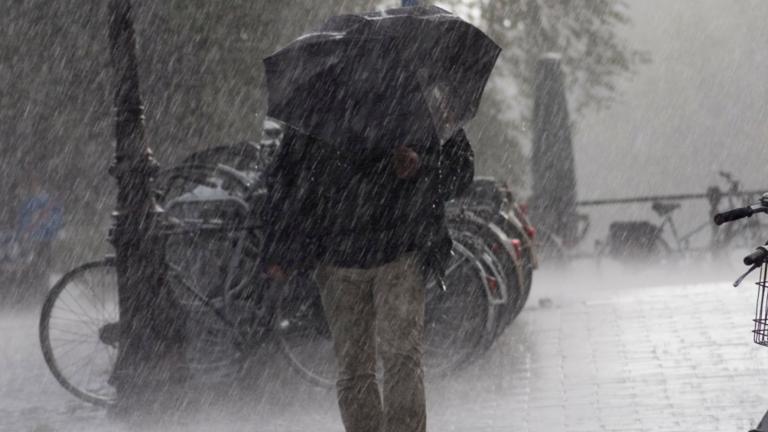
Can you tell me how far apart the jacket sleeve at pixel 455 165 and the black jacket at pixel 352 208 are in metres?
0.01

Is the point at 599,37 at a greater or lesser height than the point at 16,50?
greater

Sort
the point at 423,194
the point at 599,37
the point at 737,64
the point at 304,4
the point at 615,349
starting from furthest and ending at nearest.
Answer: the point at 737,64 → the point at 599,37 → the point at 304,4 → the point at 615,349 → the point at 423,194

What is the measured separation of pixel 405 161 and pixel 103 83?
36.1 feet

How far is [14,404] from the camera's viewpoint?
9156mm

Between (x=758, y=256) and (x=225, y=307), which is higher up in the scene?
(x=758, y=256)

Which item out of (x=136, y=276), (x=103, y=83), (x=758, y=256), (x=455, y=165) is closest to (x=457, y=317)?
(x=136, y=276)

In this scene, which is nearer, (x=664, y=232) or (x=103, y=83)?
(x=103, y=83)

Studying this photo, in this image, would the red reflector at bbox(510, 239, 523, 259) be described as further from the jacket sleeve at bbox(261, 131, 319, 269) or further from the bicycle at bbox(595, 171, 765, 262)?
the bicycle at bbox(595, 171, 765, 262)

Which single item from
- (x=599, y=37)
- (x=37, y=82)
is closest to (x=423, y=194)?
(x=37, y=82)

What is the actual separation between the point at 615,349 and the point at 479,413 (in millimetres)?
2020

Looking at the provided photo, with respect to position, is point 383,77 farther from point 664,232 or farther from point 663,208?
point 664,232

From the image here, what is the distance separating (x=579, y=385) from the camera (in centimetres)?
834

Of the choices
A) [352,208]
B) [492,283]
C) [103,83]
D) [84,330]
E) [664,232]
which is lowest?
[84,330]

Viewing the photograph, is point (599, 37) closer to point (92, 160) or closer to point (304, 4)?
point (304, 4)
